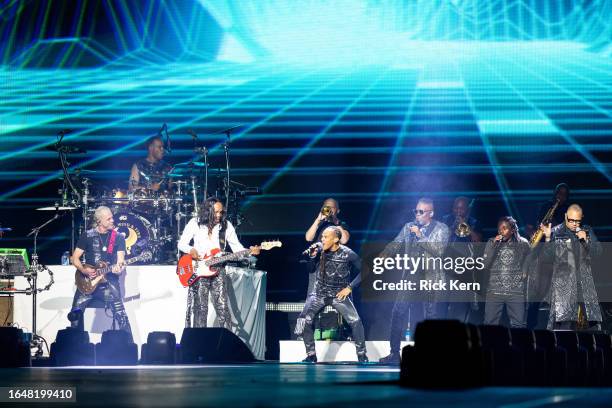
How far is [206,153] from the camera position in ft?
46.4

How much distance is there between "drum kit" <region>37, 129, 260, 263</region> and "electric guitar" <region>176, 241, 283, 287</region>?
88 centimetres

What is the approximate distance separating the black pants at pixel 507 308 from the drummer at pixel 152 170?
4.47m

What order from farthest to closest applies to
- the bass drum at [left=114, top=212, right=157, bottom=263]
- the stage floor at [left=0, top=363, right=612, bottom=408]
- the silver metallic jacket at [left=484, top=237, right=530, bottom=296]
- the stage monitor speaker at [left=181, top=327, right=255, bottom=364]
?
the bass drum at [left=114, top=212, right=157, bottom=263] → the silver metallic jacket at [left=484, top=237, right=530, bottom=296] → the stage monitor speaker at [left=181, top=327, right=255, bottom=364] → the stage floor at [left=0, top=363, right=612, bottom=408]

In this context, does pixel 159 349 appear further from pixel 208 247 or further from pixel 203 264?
pixel 208 247

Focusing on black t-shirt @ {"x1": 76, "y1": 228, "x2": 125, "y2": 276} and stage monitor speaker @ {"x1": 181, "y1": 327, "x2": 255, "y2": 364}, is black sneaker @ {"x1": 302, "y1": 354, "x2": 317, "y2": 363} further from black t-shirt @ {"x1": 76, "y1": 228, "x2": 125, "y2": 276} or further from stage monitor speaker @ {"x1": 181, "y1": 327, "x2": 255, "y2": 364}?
black t-shirt @ {"x1": 76, "y1": 228, "x2": 125, "y2": 276}

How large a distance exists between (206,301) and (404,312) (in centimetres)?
235

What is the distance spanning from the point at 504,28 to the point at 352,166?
2.67 meters

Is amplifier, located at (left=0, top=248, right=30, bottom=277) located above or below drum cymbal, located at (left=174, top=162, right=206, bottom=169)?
below

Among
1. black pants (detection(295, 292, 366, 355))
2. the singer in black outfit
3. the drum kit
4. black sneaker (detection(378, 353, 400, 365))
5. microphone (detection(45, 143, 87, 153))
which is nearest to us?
black sneaker (detection(378, 353, 400, 365))

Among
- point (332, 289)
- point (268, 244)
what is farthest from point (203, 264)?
point (332, 289)

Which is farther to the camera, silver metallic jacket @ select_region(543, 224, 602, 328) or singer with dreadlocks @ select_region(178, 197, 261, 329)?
singer with dreadlocks @ select_region(178, 197, 261, 329)

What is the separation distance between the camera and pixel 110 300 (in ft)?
43.6

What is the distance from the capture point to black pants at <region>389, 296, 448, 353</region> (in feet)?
42.9

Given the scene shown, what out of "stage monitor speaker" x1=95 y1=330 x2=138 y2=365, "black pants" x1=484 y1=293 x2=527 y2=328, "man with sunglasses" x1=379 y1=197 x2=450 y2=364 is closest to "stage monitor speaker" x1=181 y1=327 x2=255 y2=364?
"stage monitor speaker" x1=95 y1=330 x2=138 y2=365
